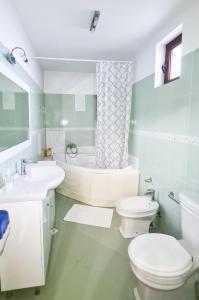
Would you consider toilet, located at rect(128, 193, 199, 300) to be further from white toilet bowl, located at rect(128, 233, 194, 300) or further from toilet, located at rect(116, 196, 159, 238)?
toilet, located at rect(116, 196, 159, 238)

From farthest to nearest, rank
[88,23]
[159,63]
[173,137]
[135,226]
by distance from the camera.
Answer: [159,63] → [135,226] → [88,23] → [173,137]

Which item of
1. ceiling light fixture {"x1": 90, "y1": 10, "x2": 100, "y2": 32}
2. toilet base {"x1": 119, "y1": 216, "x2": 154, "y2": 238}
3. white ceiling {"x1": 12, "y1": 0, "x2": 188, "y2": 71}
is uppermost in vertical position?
white ceiling {"x1": 12, "y1": 0, "x2": 188, "y2": 71}

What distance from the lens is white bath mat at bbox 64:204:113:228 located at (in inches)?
102

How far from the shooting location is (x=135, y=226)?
2.27m

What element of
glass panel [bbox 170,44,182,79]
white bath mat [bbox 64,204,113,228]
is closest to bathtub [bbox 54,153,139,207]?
white bath mat [bbox 64,204,113,228]

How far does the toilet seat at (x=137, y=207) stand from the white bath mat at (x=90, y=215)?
18.6 inches

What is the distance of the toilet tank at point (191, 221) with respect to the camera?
54.7 inches

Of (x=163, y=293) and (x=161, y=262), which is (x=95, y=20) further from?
(x=163, y=293)

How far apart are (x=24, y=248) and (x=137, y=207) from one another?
4.05 feet

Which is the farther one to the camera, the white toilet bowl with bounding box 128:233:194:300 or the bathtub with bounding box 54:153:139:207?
the bathtub with bounding box 54:153:139:207

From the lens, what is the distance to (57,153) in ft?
13.4

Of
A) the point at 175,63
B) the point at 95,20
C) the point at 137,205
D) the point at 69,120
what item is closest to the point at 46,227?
the point at 137,205

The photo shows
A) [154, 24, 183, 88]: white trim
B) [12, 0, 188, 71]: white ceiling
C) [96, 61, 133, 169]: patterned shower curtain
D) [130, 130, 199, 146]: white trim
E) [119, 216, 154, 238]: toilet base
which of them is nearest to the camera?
[130, 130, 199, 146]: white trim

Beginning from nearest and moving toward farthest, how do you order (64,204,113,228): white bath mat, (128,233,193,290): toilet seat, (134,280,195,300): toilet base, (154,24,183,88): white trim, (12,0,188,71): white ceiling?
(128,233,193,290): toilet seat → (134,280,195,300): toilet base → (12,0,188,71): white ceiling → (154,24,183,88): white trim → (64,204,113,228): white bath mat
